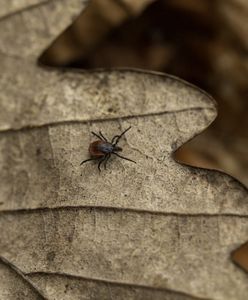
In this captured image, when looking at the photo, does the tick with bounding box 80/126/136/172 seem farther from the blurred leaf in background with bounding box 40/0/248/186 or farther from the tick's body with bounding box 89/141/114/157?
the blurred leaf in background with bounding box 40/0/248/186

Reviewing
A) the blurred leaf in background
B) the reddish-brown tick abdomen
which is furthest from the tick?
the blurred leaf in background

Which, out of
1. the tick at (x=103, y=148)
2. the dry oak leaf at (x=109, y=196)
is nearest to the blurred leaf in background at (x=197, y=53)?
the dry oak leaf at (x=109, y=196)

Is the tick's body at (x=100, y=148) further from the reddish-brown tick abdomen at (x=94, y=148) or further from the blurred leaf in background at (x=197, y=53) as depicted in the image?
the blurred leaf in background at (x=197, y=53)

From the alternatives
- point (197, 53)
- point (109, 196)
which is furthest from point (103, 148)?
point (197, 53)

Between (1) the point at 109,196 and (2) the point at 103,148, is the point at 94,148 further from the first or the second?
(1) the point at 109,196

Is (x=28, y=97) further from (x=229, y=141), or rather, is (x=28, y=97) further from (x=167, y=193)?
(x=229, y=141)

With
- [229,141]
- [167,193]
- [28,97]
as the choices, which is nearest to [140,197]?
[167,193]
